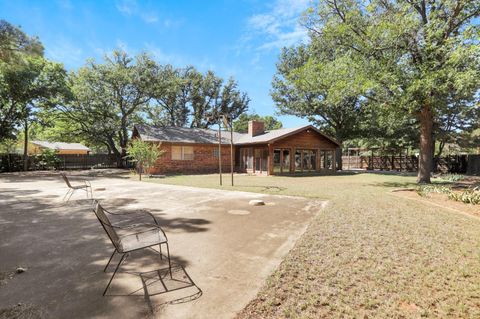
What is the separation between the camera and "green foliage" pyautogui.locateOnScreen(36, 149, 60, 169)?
22.4m

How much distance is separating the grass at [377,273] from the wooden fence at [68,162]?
83.6 feet

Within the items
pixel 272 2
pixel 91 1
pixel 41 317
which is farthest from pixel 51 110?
pixel 41 317

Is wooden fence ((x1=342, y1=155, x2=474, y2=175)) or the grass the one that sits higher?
wooden fence ((x1=342, y1=155, x2=474, y2=175))

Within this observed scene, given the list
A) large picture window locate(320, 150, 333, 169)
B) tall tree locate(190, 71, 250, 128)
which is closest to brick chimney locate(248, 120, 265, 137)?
large picture window locate(320, 150, 333, 169)

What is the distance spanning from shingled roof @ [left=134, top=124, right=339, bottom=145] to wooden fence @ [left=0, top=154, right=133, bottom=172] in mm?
7598

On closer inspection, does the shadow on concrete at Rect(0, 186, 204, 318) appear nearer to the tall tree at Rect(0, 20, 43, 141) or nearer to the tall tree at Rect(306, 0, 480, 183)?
the tall tree at Rect(0, 20, 43, 141)

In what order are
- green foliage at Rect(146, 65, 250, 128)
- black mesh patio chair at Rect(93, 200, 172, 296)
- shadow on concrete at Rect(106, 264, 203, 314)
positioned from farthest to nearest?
green foliage at Rect(146, 65, 250, 128)
black mesh patio chair at Rect(93, 200, 172, 296)
shadow on concrete at Rect(106, 264, 203, 314)

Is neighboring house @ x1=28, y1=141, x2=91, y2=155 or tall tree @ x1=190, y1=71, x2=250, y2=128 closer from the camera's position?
neighboring house @ x1=28, y1=141, x2=91, y2=155

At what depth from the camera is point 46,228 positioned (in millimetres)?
5012

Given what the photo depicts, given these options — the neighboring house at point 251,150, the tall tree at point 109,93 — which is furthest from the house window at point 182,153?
the tall tree at point 109,93

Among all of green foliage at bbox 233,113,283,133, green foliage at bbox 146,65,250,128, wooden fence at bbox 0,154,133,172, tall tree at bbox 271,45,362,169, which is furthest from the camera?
green foliage at bbox 233,113,283,133

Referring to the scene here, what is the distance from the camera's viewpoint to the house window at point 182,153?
20.2 m

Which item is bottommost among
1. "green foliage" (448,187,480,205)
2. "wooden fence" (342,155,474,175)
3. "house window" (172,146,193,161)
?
"green foliage" (448,187,480,205)

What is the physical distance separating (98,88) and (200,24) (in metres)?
15.6
